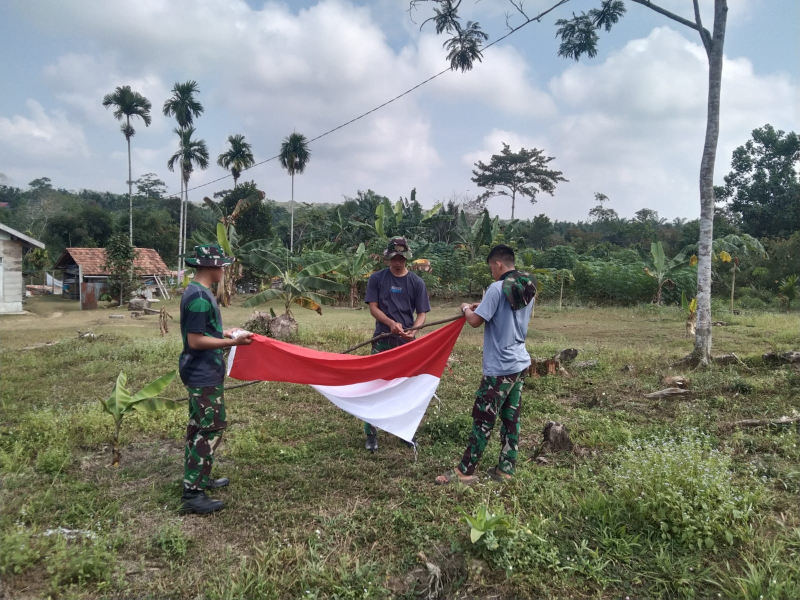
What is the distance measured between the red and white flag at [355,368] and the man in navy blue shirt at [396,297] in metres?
0.30

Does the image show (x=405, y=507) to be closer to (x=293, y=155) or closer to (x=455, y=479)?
(x=455, y=479)

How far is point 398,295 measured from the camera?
4445mm

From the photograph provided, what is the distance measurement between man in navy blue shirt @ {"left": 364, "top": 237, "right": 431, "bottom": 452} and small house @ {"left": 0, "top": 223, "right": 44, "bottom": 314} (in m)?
18.6

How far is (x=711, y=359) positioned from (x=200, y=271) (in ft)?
23.5

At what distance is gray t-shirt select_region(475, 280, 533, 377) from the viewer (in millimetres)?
3479

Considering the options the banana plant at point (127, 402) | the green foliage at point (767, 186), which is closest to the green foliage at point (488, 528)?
the banana plant at point (127, 402)

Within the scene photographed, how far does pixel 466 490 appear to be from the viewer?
3.40 m

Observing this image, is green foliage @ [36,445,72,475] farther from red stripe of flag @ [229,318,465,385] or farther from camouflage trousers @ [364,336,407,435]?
camouflage trousers @ [364,336,407,435]

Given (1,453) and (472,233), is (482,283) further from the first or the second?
(1,453)

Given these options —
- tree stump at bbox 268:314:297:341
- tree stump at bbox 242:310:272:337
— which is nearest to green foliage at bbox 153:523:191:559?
tree stump at bbox 268:314:297:341

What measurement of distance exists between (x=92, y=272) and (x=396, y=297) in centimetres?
Result: 2232

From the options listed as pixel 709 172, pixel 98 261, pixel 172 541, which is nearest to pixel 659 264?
pixel 709 172

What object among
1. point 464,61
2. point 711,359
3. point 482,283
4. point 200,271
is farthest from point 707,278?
point 482,283

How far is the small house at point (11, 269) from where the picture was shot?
17594 mm
